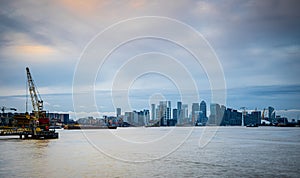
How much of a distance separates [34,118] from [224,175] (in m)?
96.4

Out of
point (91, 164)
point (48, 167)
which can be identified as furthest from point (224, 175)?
point (48, 167)

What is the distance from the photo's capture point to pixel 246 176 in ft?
108

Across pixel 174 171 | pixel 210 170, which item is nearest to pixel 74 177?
pixel 174 171

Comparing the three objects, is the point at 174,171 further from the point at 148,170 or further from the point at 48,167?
the point at 48,167

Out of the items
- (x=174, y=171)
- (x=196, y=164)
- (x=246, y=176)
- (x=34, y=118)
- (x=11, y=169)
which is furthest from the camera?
(x=34, y=118)

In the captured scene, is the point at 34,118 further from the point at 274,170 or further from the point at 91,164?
the point at 274,170

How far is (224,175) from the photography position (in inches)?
1318

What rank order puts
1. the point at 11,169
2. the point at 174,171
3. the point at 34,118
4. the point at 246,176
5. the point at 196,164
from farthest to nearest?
the point at 34,118
the point at 196,164
the point at 11,169
the point at 174,171
the point at 246,176

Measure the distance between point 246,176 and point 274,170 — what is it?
604 centimetres

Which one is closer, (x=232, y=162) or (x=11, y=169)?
(x=11, y=169)

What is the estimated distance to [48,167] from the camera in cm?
4078

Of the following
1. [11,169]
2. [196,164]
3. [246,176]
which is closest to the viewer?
[246,176]

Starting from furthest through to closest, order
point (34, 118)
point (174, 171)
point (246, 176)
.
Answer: point (34, 118) < point (174, 171) < point (246, 176)

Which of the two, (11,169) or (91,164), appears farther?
(91,164)
